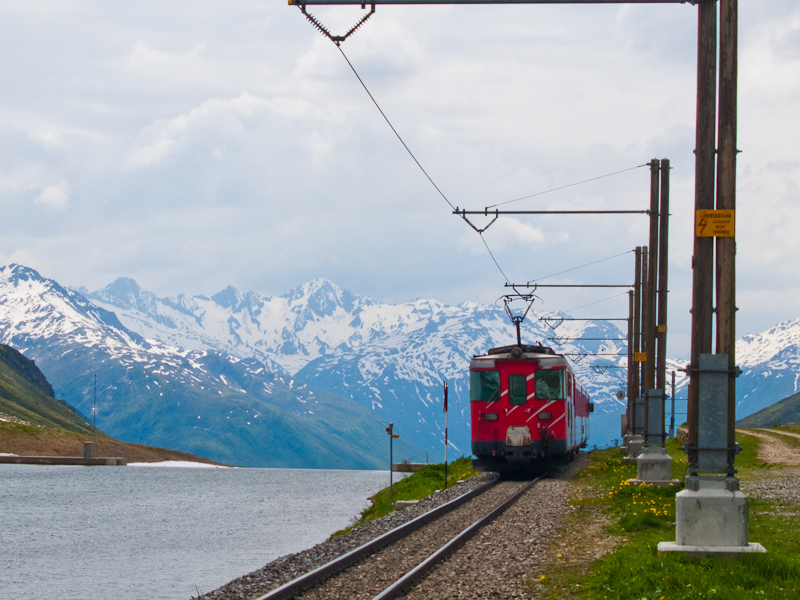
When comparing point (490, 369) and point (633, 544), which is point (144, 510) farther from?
point (633, 544)

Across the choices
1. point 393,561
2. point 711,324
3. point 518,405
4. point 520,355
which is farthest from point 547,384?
point 711,324

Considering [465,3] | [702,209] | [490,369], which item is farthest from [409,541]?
[490,369]

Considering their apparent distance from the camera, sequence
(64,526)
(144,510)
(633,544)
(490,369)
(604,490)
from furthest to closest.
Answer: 1. (144,510)
2. (64,526)
3. (490,369)
4. (604,490)
5. (633,544)

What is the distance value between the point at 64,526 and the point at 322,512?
13.3 metres

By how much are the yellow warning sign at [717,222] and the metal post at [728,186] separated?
0.32 feet

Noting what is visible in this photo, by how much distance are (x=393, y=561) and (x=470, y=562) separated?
120 centimetres

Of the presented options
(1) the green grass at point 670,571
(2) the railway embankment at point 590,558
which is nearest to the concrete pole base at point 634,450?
(2) the railway embankment at point 590,558

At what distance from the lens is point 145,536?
33.9 meters

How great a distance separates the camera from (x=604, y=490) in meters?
26.2

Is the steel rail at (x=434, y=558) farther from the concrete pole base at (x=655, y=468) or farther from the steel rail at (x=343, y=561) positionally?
the concrete pole base at (x=655, y=468)

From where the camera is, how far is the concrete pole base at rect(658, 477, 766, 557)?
12266 mm

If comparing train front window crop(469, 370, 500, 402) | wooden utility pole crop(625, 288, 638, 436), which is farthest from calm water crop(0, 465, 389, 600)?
wooden utility pole crop(625, 288, 638, 436)

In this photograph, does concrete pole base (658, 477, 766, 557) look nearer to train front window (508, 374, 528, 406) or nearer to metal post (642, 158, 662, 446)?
metal post (642, 158, 662, 446)

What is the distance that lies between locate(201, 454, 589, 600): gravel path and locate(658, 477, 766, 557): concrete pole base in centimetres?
218
